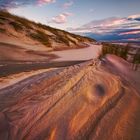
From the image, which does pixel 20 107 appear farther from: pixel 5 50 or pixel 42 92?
pixel 5 50

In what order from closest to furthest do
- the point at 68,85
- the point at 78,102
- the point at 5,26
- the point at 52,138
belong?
the point at 52,138, the point at 78,102, the point at 68,85, the point at 5,26

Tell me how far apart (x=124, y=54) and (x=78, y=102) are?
5.18m

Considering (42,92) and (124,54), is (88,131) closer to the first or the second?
(42,92)

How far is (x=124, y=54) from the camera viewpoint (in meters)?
8.05

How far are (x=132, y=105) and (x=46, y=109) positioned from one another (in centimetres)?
129

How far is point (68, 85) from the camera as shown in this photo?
3.72 metres

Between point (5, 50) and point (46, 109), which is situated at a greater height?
point (46, 109)

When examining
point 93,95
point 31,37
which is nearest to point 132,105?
point 93,95

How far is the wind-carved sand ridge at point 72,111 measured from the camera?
2.58 meters

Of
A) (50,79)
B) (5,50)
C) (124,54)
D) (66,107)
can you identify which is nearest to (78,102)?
(66,107)

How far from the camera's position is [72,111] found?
→ 9.79ft

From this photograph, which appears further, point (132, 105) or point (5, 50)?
point (5, 50)

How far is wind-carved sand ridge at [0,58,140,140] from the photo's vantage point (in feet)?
8.48

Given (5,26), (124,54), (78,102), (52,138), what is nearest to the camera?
(52,138)
